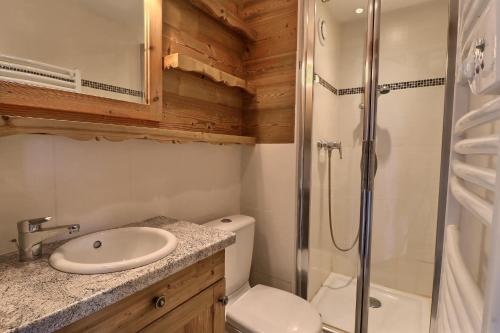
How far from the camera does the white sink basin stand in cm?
72

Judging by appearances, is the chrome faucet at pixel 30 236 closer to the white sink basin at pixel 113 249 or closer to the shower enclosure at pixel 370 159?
the white sink basin at pixel 113 249

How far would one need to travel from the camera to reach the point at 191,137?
4.26ft

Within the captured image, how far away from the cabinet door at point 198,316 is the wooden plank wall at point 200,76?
33.4 inches

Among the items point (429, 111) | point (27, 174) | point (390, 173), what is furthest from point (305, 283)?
point (27, 174)

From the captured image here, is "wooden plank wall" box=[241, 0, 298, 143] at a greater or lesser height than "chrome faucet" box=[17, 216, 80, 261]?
greater

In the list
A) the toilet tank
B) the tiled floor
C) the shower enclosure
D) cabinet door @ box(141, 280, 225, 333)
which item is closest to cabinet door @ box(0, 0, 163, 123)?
the toilet tank

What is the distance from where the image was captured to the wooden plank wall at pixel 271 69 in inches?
64.8

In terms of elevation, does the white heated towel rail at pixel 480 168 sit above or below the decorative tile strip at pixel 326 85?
below

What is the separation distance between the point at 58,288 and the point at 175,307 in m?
0.35

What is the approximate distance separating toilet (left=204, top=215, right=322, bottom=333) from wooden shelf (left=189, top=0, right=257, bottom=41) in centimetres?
121

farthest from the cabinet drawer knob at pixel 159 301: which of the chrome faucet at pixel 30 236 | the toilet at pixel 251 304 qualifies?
the toilet at pixel 251 304

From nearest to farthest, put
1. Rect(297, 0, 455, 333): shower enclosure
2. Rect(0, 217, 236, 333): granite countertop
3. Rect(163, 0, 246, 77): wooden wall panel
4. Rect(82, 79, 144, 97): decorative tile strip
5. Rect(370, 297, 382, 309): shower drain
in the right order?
Rect(0, 217, 236, 333): granite countertop → Rect(82, 79, 144, 97): decorative tile strip → Rect(163, 0, 246, 77): wooden wall panel → Rect(297, 0, 455, 333): shower enclosure → Rect(370, 297, 382, 309): shower drain

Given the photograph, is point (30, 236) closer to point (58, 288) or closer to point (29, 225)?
point (29, 225)

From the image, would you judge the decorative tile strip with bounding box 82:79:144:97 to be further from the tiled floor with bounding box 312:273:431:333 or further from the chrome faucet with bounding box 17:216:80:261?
the tiled floor with bounding box 312:273:431:333
